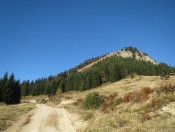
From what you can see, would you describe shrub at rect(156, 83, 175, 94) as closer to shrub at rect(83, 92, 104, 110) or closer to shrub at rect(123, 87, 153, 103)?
shrub at rect(123, 87, 153, 103)

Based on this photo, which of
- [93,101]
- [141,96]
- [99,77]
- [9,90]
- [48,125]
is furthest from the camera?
[99,77]

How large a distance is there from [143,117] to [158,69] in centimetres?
14246

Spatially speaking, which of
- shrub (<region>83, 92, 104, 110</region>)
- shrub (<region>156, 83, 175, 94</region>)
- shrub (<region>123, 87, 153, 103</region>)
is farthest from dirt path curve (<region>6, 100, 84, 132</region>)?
shrub (<region>156, 83, 175, 94</region>)

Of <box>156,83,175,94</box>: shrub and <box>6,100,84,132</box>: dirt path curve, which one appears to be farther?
<box>156,83,175,94</box>: shrub

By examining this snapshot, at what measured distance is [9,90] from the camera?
271ft

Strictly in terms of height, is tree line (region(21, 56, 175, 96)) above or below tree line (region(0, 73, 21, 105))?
above

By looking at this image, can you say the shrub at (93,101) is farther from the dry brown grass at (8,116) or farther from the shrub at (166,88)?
the shrub at (166,88)

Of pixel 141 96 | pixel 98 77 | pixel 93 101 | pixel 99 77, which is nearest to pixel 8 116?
pixel 93 101

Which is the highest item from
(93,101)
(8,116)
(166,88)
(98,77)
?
(98,77)

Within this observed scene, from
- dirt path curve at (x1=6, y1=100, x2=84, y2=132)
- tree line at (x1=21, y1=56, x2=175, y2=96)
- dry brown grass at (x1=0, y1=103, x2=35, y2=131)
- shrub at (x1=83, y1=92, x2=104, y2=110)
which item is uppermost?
tree line at (x1=21, y1=56, x2=175, y2=96)

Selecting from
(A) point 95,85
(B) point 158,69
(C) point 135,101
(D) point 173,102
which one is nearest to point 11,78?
(A) point 95,85

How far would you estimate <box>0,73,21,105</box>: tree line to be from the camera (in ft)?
267

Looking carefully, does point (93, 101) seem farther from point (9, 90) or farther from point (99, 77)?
point (99, 77)

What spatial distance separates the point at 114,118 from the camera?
18469 millimetres
